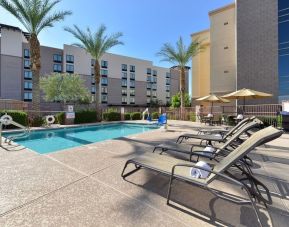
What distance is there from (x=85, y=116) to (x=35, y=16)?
794cm

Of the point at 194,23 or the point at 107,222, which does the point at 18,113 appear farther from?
the point at 194,23

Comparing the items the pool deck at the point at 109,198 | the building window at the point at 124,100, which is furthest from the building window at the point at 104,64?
the pool deck at the point at 109,198

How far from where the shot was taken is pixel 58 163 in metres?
4.39

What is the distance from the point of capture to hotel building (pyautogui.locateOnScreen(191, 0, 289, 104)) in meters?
16.2

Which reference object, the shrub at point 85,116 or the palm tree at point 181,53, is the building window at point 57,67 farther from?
the palm tree at point 181,53

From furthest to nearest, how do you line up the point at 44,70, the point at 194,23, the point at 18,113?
the point at 44,70 < the point at 194,23 < the point at 18,113

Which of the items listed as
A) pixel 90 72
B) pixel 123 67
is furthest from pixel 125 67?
pixel 90 72

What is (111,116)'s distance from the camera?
18891mm

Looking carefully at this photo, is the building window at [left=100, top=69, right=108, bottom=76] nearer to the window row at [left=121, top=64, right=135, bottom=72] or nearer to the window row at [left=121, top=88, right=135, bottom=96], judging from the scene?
the window row at [left=121, top=64, right=135, bottom=72]

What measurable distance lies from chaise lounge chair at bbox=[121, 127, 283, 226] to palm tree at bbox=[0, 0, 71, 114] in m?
13.3

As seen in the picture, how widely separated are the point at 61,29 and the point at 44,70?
90.8 feet

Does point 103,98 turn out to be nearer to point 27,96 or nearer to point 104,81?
point 104,81

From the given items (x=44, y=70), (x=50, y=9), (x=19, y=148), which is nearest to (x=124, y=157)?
(x=19, y=148)

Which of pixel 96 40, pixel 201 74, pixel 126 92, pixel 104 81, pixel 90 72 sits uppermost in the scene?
pixel 90 72
